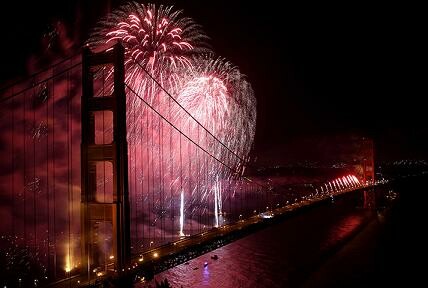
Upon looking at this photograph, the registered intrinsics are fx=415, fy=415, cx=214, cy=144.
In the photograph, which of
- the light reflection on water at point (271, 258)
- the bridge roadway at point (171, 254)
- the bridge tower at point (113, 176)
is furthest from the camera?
the light reflection on water at point (271, 258)

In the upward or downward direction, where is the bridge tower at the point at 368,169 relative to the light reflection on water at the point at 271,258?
upward

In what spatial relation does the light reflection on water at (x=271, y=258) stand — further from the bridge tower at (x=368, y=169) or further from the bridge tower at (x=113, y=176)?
the bridge tower at (x=113, y=176)

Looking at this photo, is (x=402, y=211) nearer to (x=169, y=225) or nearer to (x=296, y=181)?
(x=169, y=225)

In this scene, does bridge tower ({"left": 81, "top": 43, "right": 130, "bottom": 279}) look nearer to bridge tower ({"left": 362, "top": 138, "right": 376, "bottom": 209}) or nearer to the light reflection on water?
the light reflection on water

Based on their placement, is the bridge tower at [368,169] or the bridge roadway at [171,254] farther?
the bridge tower at [368,169]

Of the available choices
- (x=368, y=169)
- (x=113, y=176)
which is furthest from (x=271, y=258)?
(x=368, y=169)

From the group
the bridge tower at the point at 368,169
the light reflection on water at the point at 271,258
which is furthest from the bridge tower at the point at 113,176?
the bridge tower at the point at 368,169

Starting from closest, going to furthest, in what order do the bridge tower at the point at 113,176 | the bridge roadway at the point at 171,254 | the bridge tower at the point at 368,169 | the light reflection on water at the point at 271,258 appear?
the bridge roadway at the point at 171,254 < the bridge tower at the point at 113,176 < the light reflection on water at the point at 271,258 < the bridge tower at the point at 368,169

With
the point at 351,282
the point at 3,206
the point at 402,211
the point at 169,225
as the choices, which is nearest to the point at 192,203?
the point at 169,225

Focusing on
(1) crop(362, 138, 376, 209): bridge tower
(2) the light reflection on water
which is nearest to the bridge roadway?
(2) the light reflection on water
